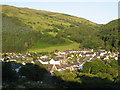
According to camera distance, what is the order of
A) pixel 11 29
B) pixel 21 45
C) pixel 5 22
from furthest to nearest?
1. pixel 5 22
2. pixel 11 29
3. pixel 21 45

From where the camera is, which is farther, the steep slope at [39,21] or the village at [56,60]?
the steep slope at [39,21]

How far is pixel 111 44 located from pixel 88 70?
185 feet

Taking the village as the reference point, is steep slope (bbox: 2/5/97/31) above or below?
above

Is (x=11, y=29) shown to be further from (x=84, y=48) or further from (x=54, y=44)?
(x=84, y=48)

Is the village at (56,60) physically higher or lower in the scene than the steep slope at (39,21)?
lower

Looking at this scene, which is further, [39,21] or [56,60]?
[39,21]

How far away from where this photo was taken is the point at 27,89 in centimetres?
1242

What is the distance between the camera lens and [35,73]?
21.2m

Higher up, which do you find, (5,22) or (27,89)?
(5,22)

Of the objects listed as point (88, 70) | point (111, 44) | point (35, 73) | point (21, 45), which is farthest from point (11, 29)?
point (35, 73)

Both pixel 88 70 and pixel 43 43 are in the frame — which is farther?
pixel 43 43

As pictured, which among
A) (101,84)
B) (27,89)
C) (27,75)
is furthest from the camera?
(27,75)

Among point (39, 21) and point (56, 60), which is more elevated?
point (39, 21)

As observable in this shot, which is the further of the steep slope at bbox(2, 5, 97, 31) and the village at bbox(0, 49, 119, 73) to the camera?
the steep slope at bbox(2, 5, 97, 31)
